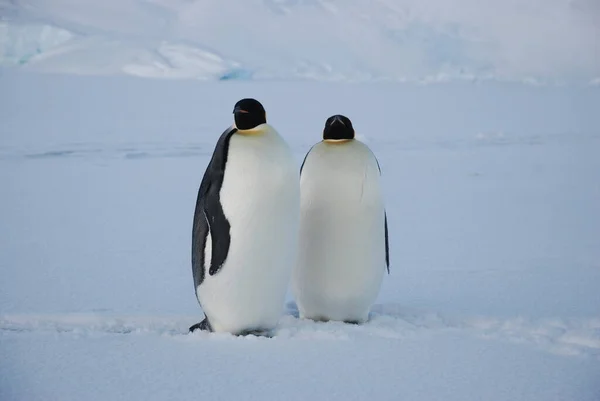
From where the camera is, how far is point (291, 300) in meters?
3.22

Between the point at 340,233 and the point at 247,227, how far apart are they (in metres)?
0.36

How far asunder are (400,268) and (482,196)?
226cm

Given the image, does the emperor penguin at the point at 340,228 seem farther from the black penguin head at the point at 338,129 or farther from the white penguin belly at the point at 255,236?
the white penguin belly at the point at 255,236

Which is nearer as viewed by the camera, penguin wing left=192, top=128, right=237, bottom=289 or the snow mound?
penguin wing left=192, top=128, right=237, bottom=289

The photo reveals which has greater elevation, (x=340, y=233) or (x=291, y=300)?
(x=340, y=233)

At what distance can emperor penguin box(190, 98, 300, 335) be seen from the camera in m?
2.40

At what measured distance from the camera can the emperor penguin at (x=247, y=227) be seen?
2.40 metres

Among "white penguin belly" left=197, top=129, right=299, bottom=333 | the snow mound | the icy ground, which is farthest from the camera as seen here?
the snow mound

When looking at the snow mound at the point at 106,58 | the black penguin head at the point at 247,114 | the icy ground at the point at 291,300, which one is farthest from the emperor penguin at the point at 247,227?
the snow mound at the point at 106,58

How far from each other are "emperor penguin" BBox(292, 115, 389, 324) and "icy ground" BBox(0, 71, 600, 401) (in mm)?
119

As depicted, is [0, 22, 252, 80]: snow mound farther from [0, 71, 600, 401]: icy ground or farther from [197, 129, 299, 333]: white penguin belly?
[197, 129, 299, 333]: white penguin belly

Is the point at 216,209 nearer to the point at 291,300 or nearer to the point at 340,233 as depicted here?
the point at 340,233

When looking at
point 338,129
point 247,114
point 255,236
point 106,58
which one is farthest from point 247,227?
point 106,58

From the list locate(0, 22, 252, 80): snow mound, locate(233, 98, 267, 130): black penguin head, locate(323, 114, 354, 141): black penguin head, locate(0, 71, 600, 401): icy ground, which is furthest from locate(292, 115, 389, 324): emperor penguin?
locate(0, 22, 252, 80): snow mound
